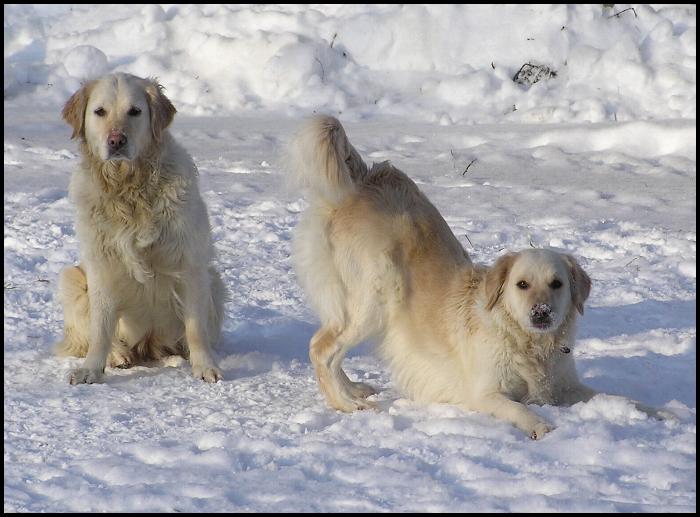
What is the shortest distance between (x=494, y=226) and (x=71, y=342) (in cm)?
306

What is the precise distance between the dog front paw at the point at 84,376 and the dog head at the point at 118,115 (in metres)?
1.01

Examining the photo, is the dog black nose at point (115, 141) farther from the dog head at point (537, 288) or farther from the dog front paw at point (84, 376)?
the dog head at point (537, 288)

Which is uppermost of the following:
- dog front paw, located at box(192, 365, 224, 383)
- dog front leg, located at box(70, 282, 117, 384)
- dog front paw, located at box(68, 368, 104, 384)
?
dog front leg, located at box(70, 282, 117, 384)

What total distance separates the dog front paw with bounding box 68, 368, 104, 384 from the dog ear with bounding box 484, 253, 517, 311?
191 centimetres

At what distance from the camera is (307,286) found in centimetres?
493

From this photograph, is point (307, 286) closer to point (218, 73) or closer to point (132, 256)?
point (132, 256)

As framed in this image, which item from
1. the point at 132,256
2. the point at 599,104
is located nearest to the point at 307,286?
the point at 132,256

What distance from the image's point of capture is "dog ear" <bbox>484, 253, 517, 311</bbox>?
4.39 meters

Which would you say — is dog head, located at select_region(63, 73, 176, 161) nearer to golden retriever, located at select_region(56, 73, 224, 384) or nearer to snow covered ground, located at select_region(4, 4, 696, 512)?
golden retriever, located at select_region(56, 73, 224, 384)

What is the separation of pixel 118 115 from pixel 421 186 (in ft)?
11.7

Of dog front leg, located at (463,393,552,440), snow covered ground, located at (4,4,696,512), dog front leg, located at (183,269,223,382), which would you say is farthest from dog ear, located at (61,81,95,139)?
dog front leg, located at (463,393,552,440)

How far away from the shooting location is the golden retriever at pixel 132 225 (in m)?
4.99

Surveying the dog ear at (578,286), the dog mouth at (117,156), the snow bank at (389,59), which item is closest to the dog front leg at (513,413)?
the dog ear at (578,286)

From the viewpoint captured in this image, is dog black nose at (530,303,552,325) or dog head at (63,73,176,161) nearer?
dog black nose at (530,303,552,325)
